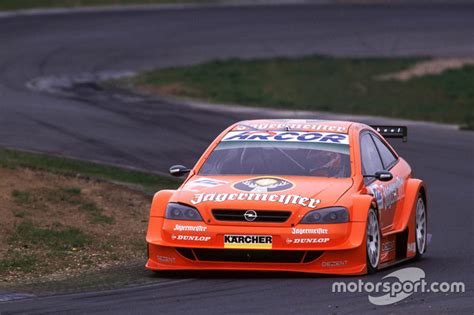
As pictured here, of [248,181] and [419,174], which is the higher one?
[248,181]

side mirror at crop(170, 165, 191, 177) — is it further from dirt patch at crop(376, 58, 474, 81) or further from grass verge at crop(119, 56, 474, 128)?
dirt patch at crop(376, 58, 474, 81)

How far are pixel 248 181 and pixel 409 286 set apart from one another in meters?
1.76

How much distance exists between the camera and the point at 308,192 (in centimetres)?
1031

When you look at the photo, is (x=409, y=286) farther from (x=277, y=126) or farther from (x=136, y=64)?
(x=136, y=64)

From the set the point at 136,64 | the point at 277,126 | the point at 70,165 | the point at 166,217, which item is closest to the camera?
the point at 166,217

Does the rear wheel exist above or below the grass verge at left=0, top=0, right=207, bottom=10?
above

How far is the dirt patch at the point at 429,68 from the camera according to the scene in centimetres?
3125

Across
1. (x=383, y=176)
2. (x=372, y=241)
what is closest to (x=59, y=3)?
(x=383, y=176)

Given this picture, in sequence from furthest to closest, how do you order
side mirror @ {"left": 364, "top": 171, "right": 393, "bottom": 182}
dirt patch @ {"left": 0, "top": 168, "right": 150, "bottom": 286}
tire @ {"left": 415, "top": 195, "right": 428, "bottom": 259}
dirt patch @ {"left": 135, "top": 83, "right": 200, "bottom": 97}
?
dirt patch @ {"left": 135, "top": 83, "right": 200, "bottom": 97} → tire @ {"left": 415, "top": 195, "right": 428, "bottom": 259} → dirt patch @ {"left": 0, "top": 168, "right": 150, "bottom": 286} → side mirror @ {"left": 364, "top": 171, "right": 393, "bottom": 182}

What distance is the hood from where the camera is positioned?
1012 centimetres

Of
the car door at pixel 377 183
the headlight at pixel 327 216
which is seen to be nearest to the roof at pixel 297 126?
the car door at pixel 377 183

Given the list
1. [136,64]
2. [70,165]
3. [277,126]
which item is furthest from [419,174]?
[136,64]

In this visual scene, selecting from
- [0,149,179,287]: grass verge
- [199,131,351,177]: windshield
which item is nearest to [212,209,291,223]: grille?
[199,131,351,177]: windshield

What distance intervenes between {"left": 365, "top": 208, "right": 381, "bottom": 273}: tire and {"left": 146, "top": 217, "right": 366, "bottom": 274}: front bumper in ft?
0.47
